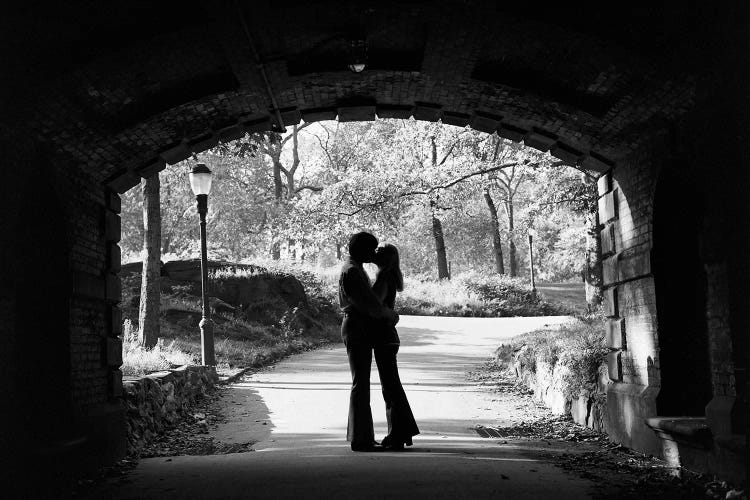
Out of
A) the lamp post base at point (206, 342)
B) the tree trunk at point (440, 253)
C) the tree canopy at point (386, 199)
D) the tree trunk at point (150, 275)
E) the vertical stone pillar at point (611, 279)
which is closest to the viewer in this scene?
the vertical stone pillar at point (611, 279)

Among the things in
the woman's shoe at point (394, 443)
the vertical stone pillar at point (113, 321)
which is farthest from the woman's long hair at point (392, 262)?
the vertical stone pillar at point (113, 321)

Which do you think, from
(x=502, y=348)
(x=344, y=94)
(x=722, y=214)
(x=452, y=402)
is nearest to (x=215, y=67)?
(x=344, y=94)

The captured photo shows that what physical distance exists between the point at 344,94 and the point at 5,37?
4.28 m

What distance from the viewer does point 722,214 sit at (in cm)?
670

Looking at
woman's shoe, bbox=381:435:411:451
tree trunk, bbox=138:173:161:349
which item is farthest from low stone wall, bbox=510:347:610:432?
tree trunk, bbox=138:173:161:349

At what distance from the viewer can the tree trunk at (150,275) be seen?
17000 millimetres

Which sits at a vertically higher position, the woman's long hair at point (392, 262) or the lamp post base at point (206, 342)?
the woman's long hair at point (392, 262)

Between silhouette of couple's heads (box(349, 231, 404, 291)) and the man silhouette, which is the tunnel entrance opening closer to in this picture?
silhouette of couple's heads (box(349, 231, 404, 291))

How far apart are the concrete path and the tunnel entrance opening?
1.64 m

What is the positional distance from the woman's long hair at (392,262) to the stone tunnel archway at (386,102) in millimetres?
2041

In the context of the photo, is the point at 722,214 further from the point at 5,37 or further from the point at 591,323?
the point at 591,323

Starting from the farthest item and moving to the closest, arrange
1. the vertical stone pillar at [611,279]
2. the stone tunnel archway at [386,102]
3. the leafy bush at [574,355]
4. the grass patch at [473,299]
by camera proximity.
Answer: the grass patch at [473,299] → the leafy bush at [574,355] → the vertical stone pillar at [611,279] → the stone tunnel archway at [386,102]

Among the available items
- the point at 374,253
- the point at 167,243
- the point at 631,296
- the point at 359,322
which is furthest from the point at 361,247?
the point at 167,243

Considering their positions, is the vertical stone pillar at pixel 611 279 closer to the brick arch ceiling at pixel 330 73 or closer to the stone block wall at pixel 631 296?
the stone block wall at pixel 631 296
